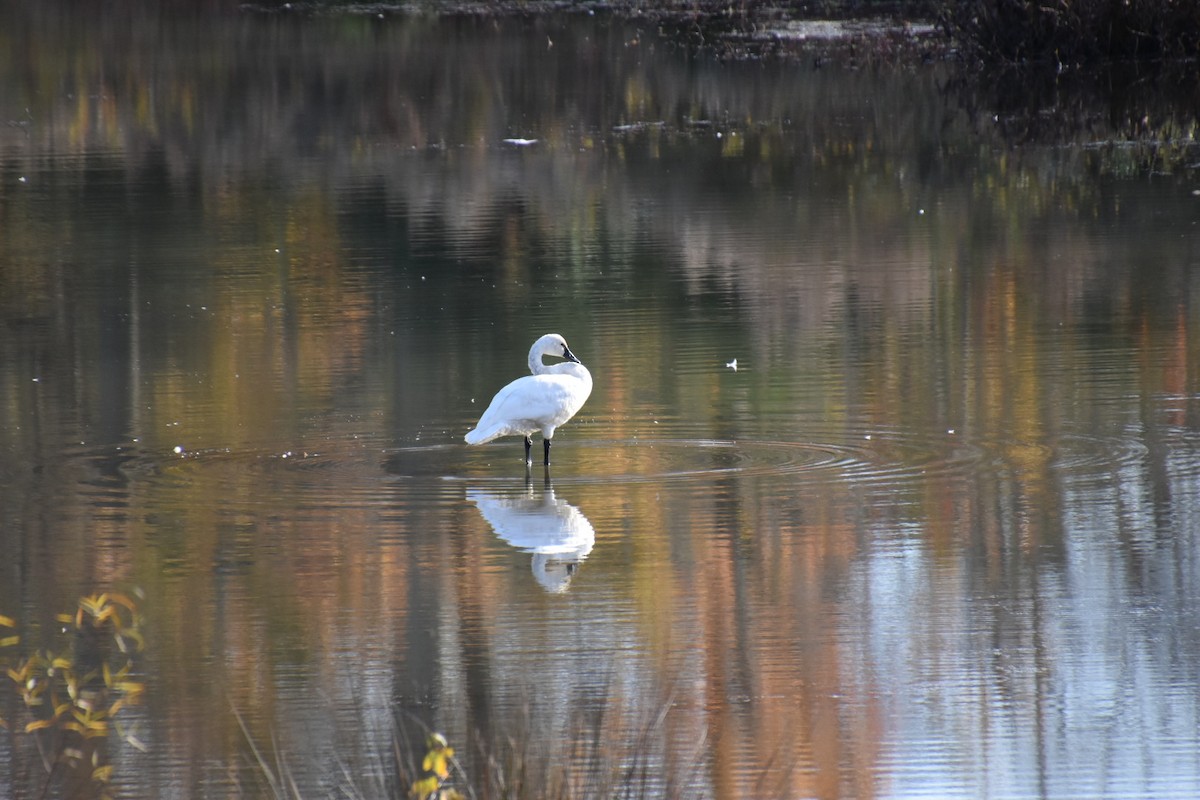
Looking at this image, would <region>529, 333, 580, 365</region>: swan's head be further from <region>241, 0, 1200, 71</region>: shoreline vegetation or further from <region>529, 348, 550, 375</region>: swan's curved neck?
<region>241, 0, 1200, 71</region>: shoreline vegetation

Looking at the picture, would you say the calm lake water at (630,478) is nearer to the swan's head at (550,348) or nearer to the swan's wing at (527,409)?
the swan's wing at (527,409)

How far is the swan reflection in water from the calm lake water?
0.10 ft

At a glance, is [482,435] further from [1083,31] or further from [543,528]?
[1083,31]

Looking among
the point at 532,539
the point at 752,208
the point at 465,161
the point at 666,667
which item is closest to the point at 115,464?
the point at 532,539

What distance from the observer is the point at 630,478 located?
34.0 ft

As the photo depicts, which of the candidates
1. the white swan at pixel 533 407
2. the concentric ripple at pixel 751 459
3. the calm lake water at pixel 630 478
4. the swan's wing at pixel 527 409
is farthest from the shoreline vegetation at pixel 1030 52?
the swan's wing at pixel 527 409

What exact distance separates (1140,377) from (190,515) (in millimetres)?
5617

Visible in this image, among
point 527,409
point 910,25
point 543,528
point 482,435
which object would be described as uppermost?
point 910,25

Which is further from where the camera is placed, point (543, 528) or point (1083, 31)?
point (1083, 31)

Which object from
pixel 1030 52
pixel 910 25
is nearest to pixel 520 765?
pixel 1030 52

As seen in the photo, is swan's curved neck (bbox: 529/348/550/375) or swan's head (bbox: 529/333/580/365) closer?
swan's curved neck (bbox: 529/348/550/375)

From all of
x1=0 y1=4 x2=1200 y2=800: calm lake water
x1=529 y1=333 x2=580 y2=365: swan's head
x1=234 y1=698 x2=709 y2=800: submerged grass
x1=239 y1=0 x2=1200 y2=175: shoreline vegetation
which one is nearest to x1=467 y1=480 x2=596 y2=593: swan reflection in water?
x1=0 y1=4 x2=1200 y2=800: calm lake water

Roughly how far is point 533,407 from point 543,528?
4.50ft

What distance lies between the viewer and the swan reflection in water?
8.81m
